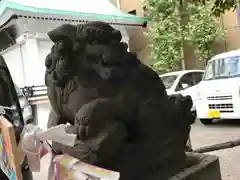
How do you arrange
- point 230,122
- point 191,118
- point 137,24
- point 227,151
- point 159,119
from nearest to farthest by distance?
point 159,119 → point 191,118 → point 227,151 → point 230,122 → point 137,24

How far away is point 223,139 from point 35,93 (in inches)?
179

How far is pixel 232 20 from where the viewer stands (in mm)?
11000

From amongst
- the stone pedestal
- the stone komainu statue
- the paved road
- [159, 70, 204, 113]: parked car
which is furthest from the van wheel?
the stone komainu statue

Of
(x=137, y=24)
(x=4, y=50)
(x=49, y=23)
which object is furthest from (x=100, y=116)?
(x=137, y=24)

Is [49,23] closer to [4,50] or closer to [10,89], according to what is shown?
[4,50]

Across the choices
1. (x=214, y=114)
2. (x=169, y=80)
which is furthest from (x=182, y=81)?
(x=214, y=114)

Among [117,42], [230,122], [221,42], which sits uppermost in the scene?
[117,42]

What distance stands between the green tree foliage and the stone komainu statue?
907 centimetres

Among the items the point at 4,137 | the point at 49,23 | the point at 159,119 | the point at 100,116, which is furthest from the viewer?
the point at 49,23

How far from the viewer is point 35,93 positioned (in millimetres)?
7590

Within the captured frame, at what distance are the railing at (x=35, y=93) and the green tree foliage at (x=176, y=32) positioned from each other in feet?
13.5

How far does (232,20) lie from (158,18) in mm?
2719

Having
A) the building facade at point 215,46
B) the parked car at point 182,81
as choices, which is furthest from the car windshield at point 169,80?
the building facade at point 215,46

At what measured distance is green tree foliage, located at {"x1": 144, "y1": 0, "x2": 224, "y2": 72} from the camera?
9.94 m
